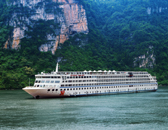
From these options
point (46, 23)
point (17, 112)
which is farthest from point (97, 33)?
point (17, 112)

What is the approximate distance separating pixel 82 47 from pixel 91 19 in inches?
1346

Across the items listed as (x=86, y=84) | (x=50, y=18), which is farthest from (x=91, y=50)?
(x=86, y=84)

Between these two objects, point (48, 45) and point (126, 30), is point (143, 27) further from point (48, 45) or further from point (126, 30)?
point (48, 45)

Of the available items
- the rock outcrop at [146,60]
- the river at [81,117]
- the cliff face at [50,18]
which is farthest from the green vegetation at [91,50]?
the river at [81,117]

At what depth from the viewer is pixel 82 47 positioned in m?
165

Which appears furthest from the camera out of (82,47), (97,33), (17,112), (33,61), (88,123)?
(97,33)

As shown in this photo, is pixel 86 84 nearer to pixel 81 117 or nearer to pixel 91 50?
pixel 81 117

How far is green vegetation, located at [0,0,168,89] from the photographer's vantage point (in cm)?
13335

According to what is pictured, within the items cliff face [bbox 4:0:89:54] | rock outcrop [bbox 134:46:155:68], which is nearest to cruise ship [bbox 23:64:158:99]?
cliff face [bbox 4:0:89:54]

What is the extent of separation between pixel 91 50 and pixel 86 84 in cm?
8931

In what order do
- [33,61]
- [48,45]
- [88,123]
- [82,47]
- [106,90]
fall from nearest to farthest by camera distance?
1. [88,123]
2. [106,90]
3. [33,61]
4. [48,45]
5. [82,47]

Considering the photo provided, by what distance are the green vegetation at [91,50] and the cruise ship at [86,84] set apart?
42.1 metres

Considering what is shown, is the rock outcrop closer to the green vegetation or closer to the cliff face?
the green vegetation

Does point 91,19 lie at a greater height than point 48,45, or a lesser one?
greater
